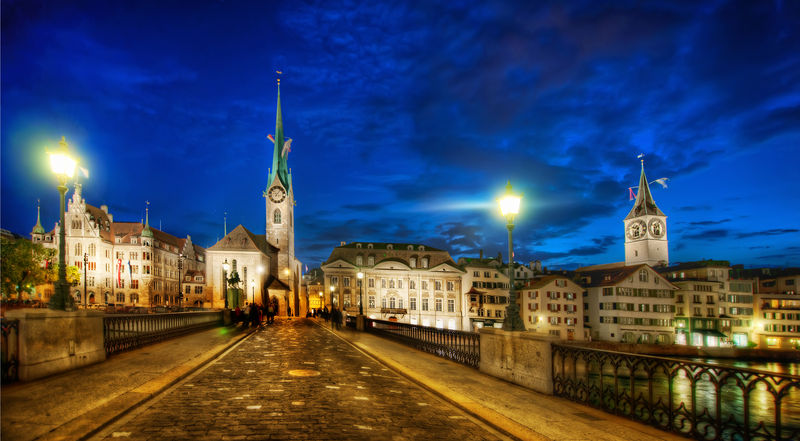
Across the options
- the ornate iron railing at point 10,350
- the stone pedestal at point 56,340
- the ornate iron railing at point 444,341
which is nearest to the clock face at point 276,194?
the ornate iron railing at point 444,341

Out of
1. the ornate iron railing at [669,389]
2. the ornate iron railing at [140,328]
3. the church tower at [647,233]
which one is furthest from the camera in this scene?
the church tower at [647,233]

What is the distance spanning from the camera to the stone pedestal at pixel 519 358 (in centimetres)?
1010

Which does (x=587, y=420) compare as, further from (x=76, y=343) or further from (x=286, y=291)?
(x=286, y=291)

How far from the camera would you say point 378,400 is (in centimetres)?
917

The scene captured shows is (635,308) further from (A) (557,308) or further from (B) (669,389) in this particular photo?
(B) (669,389)

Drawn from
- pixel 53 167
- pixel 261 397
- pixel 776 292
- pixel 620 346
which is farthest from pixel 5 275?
pixel 776 292

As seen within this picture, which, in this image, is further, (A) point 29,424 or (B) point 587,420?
(B) point 587,420

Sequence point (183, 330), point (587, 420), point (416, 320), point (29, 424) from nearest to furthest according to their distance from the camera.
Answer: point (29, 424) → point (587, 420) → point (183, 330) → point (416, 320)

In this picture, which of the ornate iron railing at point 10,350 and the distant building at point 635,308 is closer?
the ornate iron railing at point 10,350

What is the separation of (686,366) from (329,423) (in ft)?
17.8

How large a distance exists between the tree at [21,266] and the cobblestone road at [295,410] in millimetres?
56729

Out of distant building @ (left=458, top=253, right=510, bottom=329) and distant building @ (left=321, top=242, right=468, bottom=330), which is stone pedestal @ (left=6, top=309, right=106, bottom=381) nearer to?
distant building @ (left=321, top=242, right=468, bottom=330)

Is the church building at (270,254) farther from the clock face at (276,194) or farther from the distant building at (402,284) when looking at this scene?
the distant building at (402,284)

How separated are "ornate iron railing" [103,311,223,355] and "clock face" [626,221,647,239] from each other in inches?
5396
